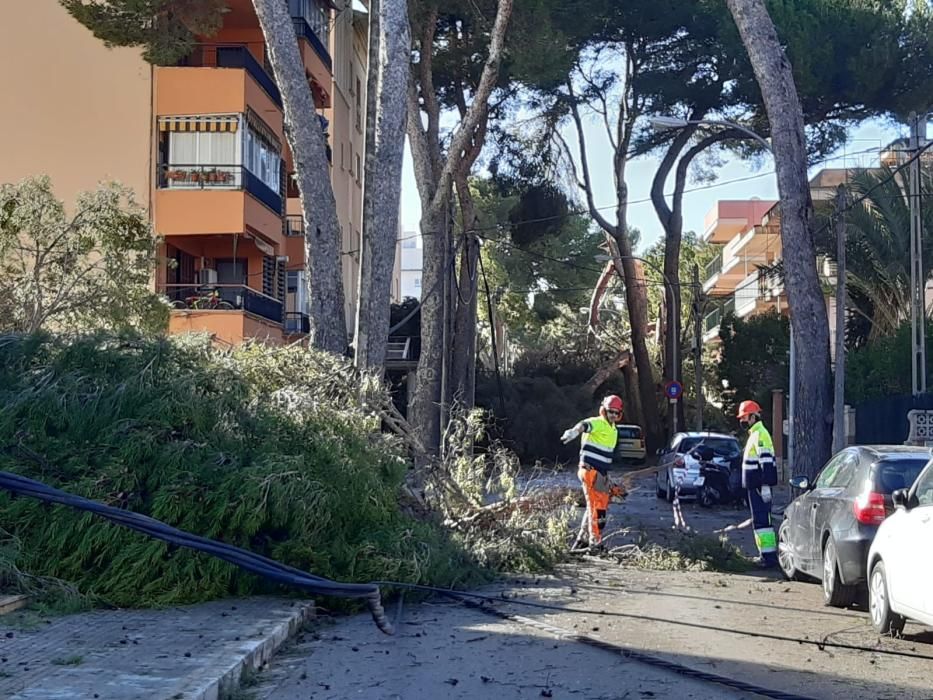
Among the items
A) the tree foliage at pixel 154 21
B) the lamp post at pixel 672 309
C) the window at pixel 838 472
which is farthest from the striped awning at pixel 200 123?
the window at pixel 838 472

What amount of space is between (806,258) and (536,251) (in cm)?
3422

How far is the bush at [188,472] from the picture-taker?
420 inches

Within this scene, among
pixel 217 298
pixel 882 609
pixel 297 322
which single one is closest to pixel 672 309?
pixel 297 322

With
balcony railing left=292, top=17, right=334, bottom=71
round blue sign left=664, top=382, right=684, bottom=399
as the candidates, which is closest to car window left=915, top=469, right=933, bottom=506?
balcony railing left=292, top=17, right=334, bottom=71

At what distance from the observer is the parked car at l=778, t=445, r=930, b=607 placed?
11.0 meters

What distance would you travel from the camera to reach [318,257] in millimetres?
19141

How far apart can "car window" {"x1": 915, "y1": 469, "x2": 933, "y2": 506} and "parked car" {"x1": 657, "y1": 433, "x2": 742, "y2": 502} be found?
619 inches

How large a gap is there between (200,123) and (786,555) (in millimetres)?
20696

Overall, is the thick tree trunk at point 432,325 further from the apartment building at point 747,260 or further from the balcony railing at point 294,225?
the apartment building at point 747,260

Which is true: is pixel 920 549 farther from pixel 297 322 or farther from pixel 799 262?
pixel 297 322

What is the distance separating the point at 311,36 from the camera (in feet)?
119

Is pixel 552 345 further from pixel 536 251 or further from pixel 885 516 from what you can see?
pixel 885 516

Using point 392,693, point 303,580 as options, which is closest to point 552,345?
point 392,693

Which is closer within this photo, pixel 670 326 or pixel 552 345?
pixel 670 326
